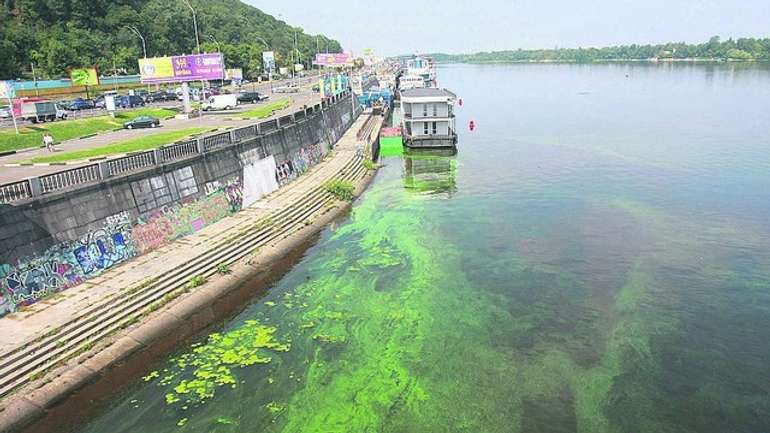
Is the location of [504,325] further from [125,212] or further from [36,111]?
[36,111]

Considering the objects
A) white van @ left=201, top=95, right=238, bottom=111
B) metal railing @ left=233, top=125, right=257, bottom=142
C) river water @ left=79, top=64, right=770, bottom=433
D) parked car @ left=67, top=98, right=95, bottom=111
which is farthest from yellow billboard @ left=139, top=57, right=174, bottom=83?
river water @ left=79, top=64, right=770, bottom=433

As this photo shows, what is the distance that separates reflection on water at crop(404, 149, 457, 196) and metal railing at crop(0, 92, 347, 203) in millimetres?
15101

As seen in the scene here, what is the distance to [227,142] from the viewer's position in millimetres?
35062

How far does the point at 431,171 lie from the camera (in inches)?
2142

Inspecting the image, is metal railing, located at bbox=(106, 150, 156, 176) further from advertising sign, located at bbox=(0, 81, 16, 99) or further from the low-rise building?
the low-rise building

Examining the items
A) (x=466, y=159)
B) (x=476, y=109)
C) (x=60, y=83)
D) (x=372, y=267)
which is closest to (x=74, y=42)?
(x=60, y=83)

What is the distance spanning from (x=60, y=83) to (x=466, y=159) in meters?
70.7

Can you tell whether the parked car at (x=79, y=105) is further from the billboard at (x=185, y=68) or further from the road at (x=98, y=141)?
the road at (x=98, y=141)

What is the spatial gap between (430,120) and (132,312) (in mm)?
45444

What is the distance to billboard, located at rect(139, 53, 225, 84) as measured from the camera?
2121 inches

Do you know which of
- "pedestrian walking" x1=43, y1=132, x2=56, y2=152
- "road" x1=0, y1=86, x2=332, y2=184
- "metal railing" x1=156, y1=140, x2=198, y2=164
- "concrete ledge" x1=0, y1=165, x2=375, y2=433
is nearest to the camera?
"concrete ledge" x1=0, y1=165, x2=375, y2=433

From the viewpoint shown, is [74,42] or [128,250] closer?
[128,250]

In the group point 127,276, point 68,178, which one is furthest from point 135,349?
point 68,178

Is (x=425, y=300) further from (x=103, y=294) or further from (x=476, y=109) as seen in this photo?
(x=476, y=109)
